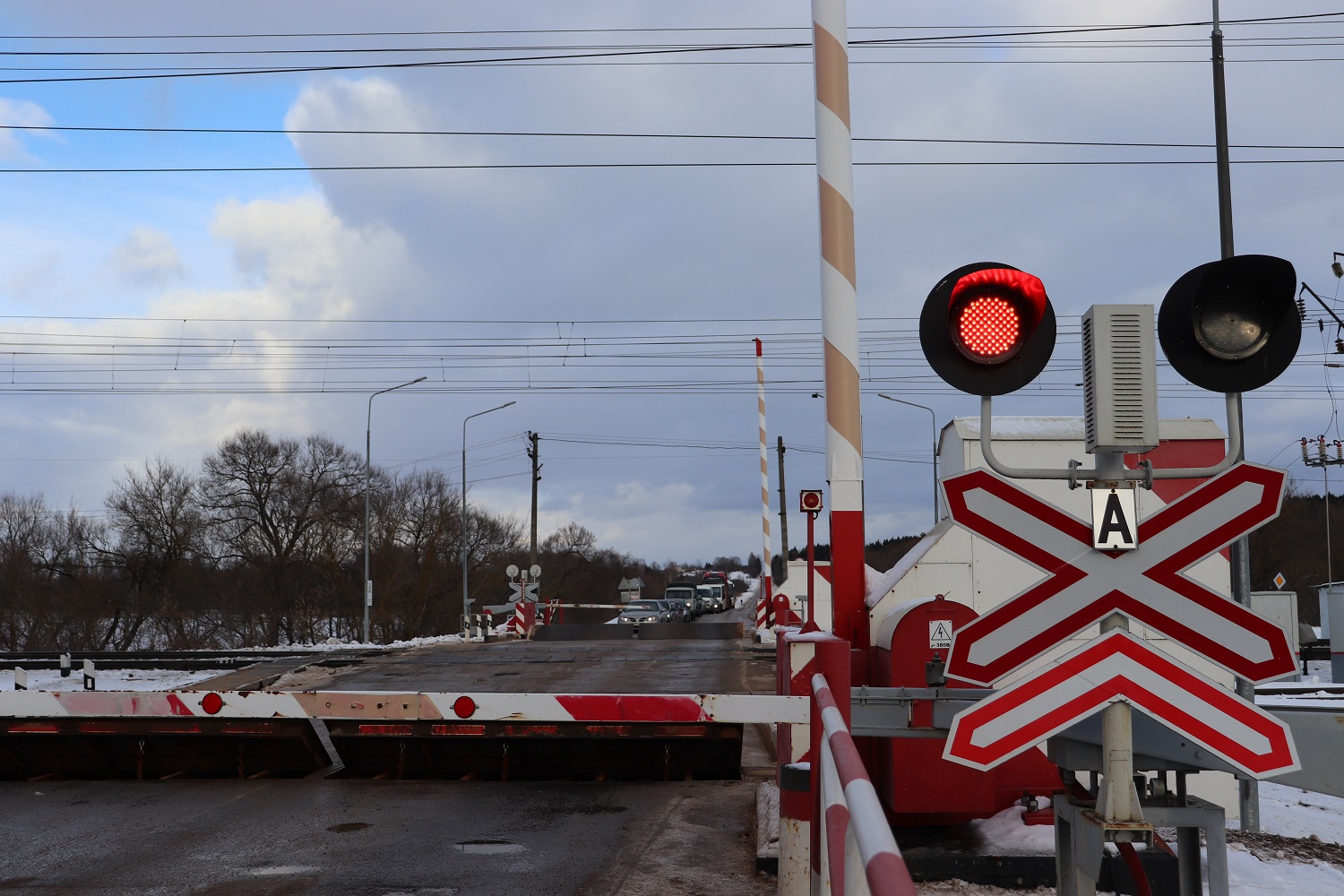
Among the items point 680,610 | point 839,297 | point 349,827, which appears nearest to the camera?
point 839,297

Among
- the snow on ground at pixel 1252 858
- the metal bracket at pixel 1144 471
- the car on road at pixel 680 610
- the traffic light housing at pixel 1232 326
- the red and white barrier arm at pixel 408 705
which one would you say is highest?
the traffic light housing at pixel 1232 326

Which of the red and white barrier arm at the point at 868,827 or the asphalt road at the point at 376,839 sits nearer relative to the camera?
the red and white barrier arm at the point at 868,827

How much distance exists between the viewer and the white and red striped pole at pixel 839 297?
20.3ft

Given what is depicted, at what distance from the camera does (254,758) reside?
10.6 metres

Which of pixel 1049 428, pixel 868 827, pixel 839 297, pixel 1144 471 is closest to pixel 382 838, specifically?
pixel 839 297

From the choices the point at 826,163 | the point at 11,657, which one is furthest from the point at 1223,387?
the point at 11,657

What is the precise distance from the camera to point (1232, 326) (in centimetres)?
392

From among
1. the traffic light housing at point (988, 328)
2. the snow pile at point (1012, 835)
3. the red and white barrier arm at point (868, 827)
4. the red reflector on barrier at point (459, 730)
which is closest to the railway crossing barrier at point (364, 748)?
the red reflector on barrier at point (459, 730)

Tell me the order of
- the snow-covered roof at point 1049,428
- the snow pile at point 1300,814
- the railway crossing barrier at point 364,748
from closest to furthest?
1. the snow pile at point 1300,814
2. the railway crossing barrier at point 364,748
3. the snow-covered roof at point 1049,428

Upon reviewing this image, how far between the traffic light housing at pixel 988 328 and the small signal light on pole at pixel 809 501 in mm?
7368

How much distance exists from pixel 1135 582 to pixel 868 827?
194 cm

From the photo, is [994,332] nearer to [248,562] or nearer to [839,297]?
[839,297]

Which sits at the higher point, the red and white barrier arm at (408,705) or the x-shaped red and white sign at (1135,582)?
the x-shaped red and white sign at (1135,582)

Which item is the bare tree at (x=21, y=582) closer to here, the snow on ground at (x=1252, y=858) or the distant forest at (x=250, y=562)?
the distant forest at (x=250, y=562)
